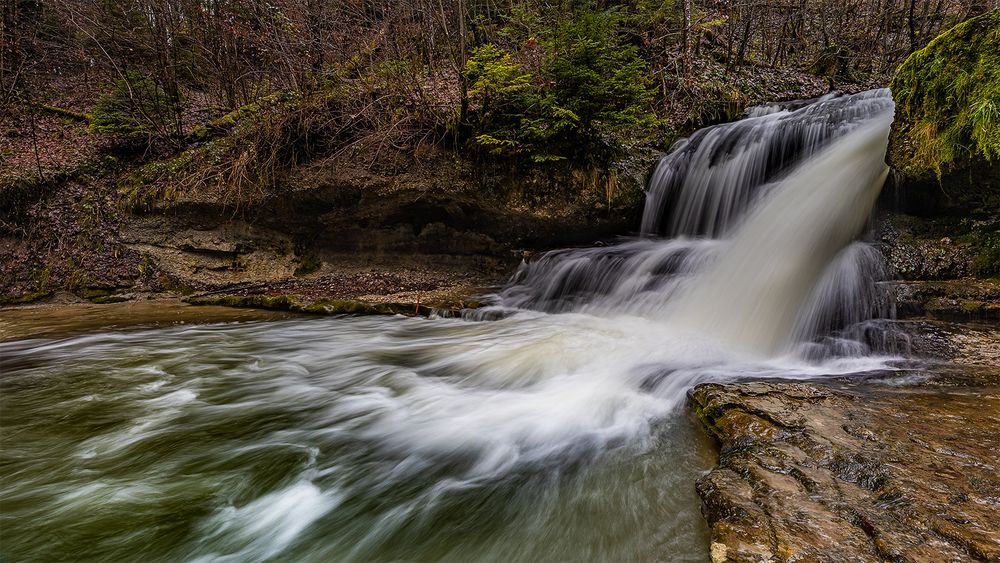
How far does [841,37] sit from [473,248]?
1016 centimetres

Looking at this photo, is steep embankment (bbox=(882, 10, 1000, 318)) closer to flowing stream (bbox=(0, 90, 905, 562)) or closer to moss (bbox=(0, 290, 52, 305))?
flowing stream (bbox=(0, 90, 905, 562))

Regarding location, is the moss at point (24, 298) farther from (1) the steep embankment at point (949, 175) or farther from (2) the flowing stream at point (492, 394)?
(1) the steep embankment at point (949, 175)

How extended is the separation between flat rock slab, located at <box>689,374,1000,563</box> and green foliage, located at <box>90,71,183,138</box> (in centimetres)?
1057

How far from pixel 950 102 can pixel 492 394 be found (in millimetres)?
5128

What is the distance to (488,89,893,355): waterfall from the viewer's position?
15.8ft

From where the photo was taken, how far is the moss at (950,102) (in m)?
4.04

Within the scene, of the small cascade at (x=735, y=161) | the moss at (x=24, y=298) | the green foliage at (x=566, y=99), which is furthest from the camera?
the moss at (x=24, y=298)

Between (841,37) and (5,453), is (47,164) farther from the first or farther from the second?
(841,37)

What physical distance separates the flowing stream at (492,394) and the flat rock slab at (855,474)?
0.26 metres

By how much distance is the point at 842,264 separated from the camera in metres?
4.88

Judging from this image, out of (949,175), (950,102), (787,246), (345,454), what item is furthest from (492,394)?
(950,102)

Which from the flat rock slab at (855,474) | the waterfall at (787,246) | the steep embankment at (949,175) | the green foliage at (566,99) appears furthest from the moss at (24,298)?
the steep embankment at (949,175)

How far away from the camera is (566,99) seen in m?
6.90

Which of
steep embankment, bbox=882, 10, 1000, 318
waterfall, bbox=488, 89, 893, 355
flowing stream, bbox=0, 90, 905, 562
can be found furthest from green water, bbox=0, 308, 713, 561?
steep embankment, bbox=882, 10, 1000, 318
